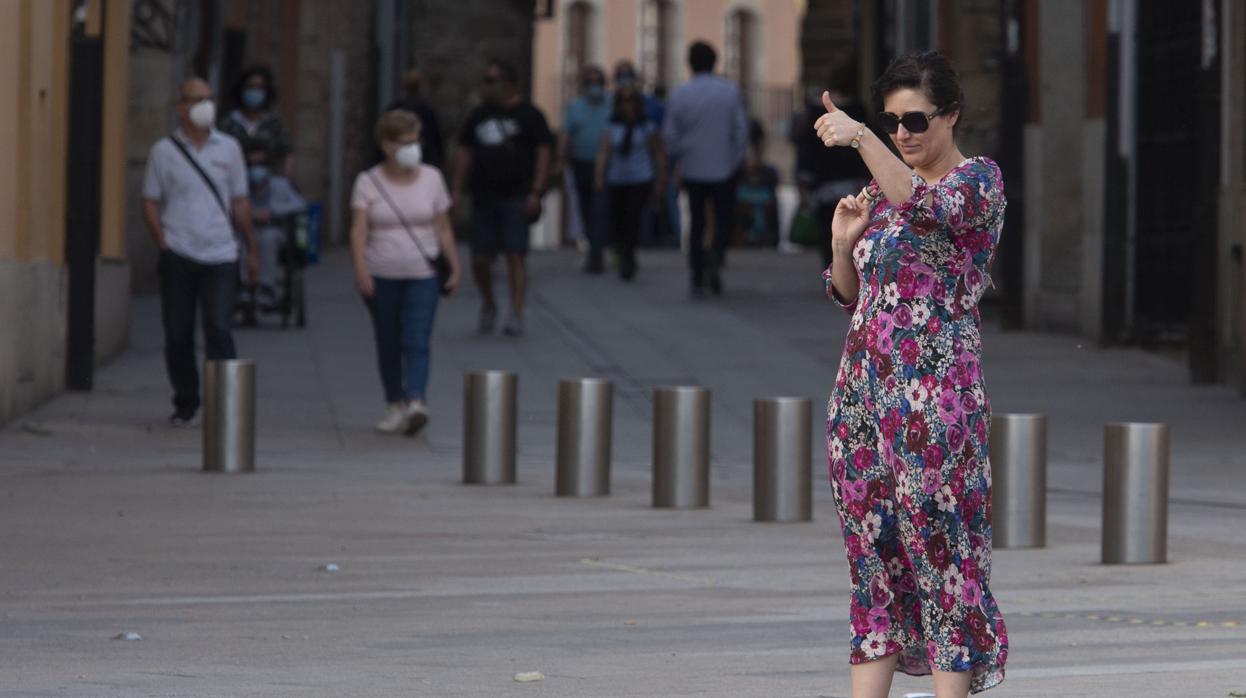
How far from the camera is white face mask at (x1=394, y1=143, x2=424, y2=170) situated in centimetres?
1393

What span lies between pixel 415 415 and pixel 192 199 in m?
1.66

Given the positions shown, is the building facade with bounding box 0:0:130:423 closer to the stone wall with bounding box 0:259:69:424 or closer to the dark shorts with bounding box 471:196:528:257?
the stone wall with bounding box 0:259:69:424

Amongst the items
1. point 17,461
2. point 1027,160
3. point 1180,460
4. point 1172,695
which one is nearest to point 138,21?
point 1027,160

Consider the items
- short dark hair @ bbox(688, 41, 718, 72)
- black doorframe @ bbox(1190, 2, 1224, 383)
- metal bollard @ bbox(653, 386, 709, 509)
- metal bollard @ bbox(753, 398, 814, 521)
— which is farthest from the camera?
short dark hair @ bbox(688, 41, 718, 72)

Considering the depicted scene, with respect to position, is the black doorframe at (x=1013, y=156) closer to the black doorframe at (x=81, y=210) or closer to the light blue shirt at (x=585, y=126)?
the light blue shirt at (x=585, y=126)

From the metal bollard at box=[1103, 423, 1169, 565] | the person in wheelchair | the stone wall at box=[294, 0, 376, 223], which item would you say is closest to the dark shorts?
the person in wheelchair

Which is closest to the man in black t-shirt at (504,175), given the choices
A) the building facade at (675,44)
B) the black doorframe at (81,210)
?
the black doorframe at (81,210)

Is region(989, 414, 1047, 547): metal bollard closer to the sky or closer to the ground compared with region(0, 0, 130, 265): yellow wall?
closer to the ground

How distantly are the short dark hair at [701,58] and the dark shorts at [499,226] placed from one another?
11.8 ft

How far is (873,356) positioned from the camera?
5.55 metres

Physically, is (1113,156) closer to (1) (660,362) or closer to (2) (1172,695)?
(1) (660,362)

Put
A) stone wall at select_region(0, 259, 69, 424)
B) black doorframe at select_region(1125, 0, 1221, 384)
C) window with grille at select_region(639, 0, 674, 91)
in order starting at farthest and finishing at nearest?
window with grille at select_region(639, 0, 674, 91) → black doorframe at select_region(1125, 0, 1221, 384) → stone wall at select_region(0, 259, 69, 424)

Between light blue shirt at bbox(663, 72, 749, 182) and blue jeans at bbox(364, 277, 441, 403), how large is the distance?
23.6 ft

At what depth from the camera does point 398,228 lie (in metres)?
14.0
